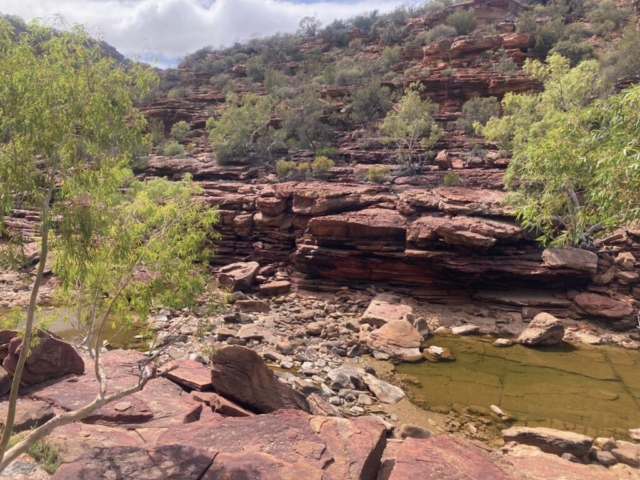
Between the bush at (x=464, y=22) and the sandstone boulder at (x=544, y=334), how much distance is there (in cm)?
4299

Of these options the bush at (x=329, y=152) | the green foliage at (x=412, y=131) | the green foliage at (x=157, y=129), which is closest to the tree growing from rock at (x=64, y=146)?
the green foliage at (x=412, y=131)

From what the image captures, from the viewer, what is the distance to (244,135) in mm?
30891

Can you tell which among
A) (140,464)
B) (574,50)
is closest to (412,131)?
(574,50)

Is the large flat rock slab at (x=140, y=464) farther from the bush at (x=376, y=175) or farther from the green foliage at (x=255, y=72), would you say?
the green foliage at (x=255, y=72)

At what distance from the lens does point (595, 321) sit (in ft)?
49.1

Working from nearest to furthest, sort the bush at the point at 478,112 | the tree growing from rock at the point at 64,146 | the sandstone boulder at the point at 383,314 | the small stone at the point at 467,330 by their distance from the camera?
the tree growing from rock at the point at 64,146 → the small stone at the point at 467,330 → the sandstone boulder at the point at 383,314 → the bush at the point at 478,112

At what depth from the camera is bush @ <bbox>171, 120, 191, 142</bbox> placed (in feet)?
126

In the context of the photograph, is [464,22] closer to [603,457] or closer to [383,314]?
[383,314]

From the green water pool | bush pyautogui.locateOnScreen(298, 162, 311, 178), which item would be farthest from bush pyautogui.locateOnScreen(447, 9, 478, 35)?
the green water pool

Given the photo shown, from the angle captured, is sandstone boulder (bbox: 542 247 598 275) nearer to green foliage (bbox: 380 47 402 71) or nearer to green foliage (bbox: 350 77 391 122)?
green foliage (bbox: 350 77 391 122)

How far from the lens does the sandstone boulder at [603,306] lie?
14.6 metres

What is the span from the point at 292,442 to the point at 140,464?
81.0 inches

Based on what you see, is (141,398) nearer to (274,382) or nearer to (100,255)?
(274,382)

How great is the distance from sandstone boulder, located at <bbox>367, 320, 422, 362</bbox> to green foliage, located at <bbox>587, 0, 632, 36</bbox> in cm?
4035
